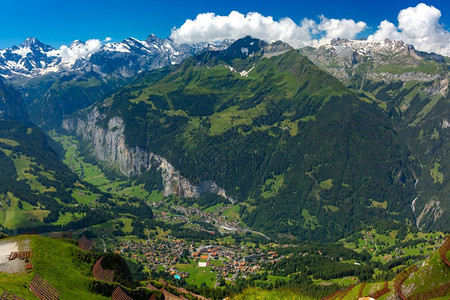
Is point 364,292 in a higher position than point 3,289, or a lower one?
lower

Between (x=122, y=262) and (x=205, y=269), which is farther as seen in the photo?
(x=205, y=269)

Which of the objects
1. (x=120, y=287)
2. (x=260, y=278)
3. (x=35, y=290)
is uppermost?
(x=35, y=290)

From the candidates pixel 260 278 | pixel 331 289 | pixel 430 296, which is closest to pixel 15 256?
pixel 430 296

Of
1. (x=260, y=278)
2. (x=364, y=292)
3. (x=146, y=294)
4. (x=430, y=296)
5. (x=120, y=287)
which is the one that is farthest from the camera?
(x=260, y=278)

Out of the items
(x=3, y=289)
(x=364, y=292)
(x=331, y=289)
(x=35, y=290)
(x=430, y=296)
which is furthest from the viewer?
(x=331, y=289)

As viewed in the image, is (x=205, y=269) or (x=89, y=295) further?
(x=205, y=269)

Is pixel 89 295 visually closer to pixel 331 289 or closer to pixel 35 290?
pixel 35 290

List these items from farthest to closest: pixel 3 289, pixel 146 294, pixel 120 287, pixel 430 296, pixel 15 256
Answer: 1. pixel 146 294
2. pixel 120 287
3. pixel 15 256
4. pixel 430 296
5. pixel 3 289

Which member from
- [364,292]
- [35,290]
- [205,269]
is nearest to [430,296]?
[364,292]

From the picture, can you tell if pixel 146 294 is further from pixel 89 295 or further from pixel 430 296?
pixel 430 296
